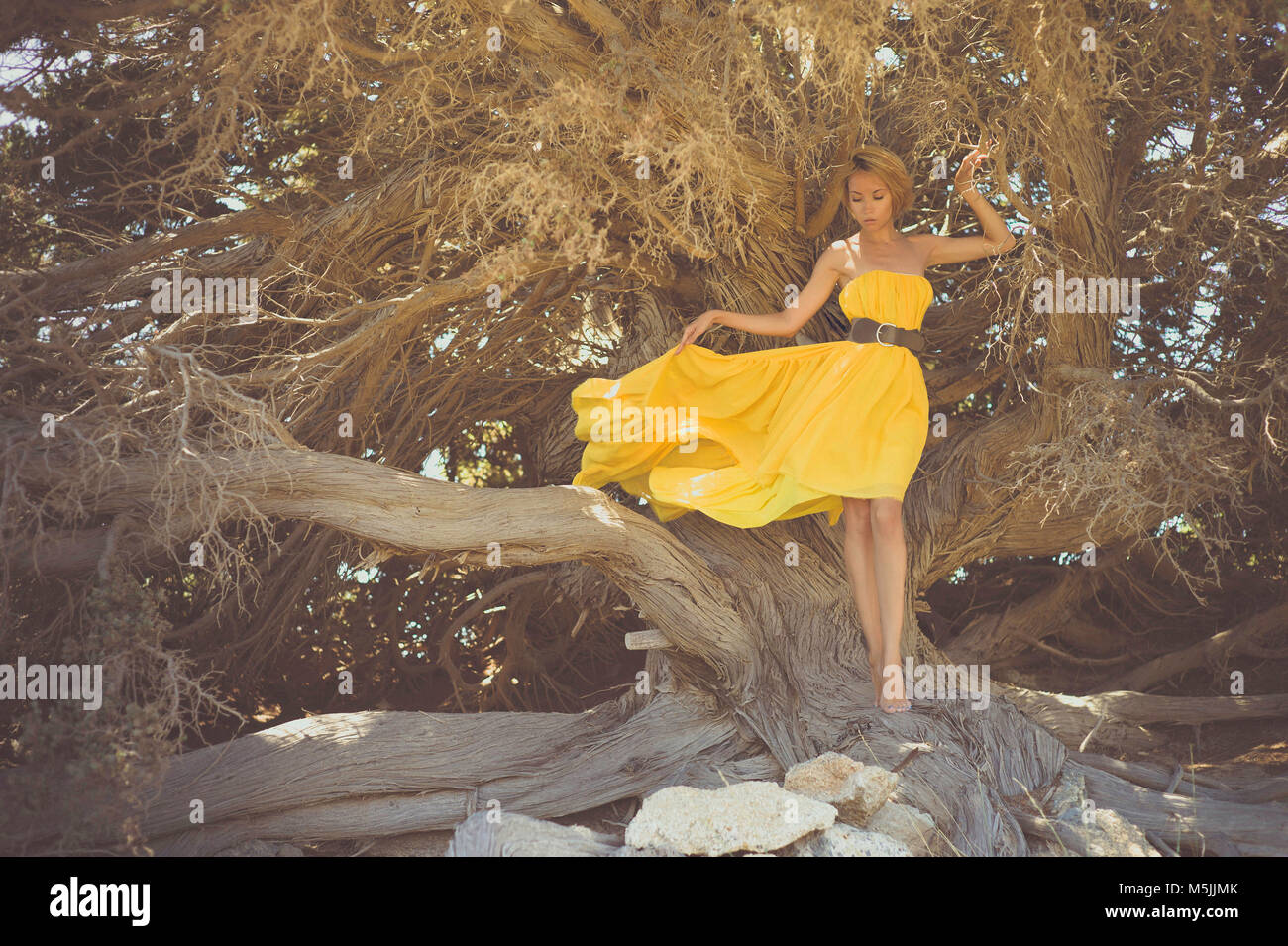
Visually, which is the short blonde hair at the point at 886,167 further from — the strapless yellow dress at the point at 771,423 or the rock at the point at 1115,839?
the rock at the point at 1115,839

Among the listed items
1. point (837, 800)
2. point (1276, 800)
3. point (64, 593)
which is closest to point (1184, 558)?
point (1276, 800)

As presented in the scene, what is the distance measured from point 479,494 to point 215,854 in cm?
191

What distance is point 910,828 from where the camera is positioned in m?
4.66

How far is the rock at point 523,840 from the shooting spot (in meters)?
4.33

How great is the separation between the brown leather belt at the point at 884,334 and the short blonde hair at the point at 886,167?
1.58ft

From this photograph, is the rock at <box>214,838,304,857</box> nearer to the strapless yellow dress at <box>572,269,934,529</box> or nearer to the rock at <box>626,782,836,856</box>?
the rock at <box>626,782,836,856</box>

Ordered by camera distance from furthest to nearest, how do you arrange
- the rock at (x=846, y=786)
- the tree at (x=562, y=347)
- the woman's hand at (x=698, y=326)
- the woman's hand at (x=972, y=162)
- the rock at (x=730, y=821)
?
the woman's hand at (x=698, y=326), the woman's hand at (x=972, y=162), the tree at (x=562, y=347), the rock at (x=846, y=786), the rock at (x=730, y=821)

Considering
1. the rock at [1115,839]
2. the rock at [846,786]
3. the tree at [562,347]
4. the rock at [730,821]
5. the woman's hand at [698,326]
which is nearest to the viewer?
the rock at [730,821]

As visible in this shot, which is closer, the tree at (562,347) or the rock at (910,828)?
the rock at (910,828)

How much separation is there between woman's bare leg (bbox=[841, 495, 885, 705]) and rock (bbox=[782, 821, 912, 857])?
1.10m

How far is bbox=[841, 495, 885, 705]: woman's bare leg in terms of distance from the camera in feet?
17.3

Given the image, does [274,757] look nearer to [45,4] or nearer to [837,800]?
[837,800]

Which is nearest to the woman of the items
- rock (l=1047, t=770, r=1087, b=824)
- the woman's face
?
the woman's face

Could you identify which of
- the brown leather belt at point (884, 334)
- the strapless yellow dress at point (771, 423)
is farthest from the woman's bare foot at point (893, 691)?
the brown leather belt at point (884, 334)
